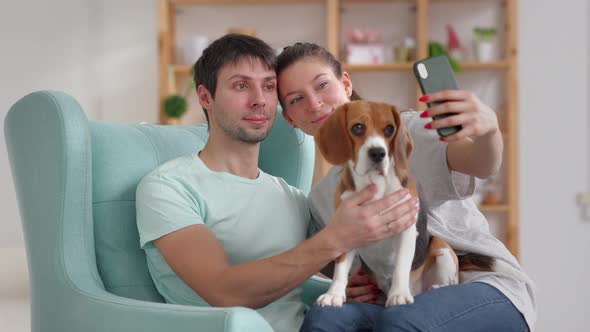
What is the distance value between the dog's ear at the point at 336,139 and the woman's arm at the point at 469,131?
0.16 m

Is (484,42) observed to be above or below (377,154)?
above

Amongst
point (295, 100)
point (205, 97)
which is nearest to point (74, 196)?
point (205, 97)

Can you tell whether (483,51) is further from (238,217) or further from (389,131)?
(389,131)

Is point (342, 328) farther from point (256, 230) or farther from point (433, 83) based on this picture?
point (433, 83)

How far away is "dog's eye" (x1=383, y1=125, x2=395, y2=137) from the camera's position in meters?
1.29

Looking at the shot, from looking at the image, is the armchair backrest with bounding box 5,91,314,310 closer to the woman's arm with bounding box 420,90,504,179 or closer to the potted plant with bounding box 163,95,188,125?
the woman's arm with bounding box 420,90,504,179

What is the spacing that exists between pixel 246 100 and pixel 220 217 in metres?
0.30

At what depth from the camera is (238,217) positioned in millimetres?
1685

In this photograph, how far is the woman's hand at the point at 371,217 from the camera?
1.33 metres

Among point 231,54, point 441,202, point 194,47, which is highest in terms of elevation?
point 194,47

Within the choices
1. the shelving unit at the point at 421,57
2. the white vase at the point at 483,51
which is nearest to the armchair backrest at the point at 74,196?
the shelving unit at the point at 421,57

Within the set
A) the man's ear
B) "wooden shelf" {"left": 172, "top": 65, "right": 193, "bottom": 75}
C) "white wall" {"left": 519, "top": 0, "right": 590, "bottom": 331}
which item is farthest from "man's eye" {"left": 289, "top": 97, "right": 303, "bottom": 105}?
"white wall" {"left": 519, "top": 0, "right": 590, "bottom": 331}

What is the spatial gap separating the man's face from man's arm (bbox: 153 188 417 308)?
31 centimetres

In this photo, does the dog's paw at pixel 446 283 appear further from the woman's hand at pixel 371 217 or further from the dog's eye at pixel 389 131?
the dog's eye at pixel 389 131
